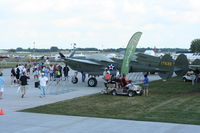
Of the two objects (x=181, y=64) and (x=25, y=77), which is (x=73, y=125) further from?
(x=181, y=64)

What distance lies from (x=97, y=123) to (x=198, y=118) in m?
4.09

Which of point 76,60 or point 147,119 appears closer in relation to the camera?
point 147,119

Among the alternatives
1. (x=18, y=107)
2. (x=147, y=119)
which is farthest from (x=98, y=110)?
(x=18, y=107)

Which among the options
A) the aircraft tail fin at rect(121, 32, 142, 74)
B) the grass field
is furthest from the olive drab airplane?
the grass field

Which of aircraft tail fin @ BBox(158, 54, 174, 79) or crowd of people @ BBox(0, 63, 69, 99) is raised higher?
aircraft tail fin @ BBox(158, 54, 174, 79)

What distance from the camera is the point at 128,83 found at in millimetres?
20391

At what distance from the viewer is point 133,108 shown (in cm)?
1511

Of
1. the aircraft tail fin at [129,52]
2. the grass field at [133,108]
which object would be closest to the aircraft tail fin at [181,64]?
the aircraft tail fin at [129,52]

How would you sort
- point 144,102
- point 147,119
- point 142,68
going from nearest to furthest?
point 147,119 → point 144,102 → point 142,68

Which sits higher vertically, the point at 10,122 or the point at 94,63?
the point at 94,63

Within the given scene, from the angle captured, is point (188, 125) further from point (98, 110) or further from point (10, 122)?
point (10, 122)

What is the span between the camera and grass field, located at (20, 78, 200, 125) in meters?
13.0

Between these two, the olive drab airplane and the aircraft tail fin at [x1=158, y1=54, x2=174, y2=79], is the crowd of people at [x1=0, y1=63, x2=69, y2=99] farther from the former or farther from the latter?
the aircraft tail fin at [x1=158, y1=54, x2=174, y2=79]

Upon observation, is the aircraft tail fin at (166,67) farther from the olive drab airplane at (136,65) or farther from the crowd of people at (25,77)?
the crowd of people at (25,77)
